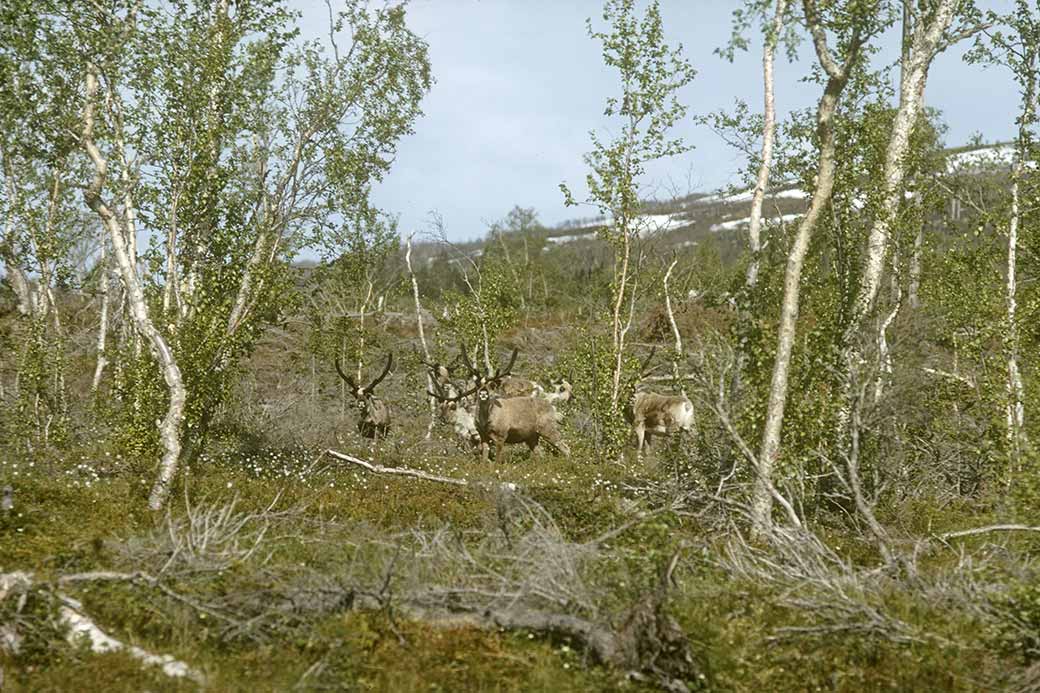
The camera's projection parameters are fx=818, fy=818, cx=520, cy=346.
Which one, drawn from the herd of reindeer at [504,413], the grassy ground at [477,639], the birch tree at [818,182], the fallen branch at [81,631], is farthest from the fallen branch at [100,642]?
the herd of reindeer at [504,413]

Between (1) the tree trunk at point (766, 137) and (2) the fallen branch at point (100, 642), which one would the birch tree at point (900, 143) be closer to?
(1) the tree trunk at point (766, 137)

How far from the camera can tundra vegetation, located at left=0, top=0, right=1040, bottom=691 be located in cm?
705

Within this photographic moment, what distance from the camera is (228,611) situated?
7.33 metres

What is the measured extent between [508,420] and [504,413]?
180mm

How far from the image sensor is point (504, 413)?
712 inches

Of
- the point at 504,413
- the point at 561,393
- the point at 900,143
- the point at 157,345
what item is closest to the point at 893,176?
the point at 900,143

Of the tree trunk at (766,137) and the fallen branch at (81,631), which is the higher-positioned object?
the tree trunk at (766,137)

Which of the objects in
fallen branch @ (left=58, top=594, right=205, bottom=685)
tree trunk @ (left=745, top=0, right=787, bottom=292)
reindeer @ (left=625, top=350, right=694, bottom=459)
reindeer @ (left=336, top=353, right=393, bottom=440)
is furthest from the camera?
reindeer @ (left=336, top=353, right=393, bottom=440)

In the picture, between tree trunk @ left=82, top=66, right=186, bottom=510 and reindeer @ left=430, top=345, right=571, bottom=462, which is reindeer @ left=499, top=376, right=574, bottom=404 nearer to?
reindeer @ left=430, top=345, right=571, bottom=462

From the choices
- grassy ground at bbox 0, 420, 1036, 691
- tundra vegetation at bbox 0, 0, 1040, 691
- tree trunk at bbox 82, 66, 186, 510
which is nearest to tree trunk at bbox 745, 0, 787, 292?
tundra vegetation at bbox 0, 0, 1040, 691

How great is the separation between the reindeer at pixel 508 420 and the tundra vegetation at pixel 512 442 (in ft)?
0.32

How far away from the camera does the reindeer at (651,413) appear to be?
63.5ft

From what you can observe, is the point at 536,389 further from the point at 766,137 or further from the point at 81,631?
the point at 81,631

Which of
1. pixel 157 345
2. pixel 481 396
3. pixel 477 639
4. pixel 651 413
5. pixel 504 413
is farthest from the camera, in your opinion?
pixel 651 413
